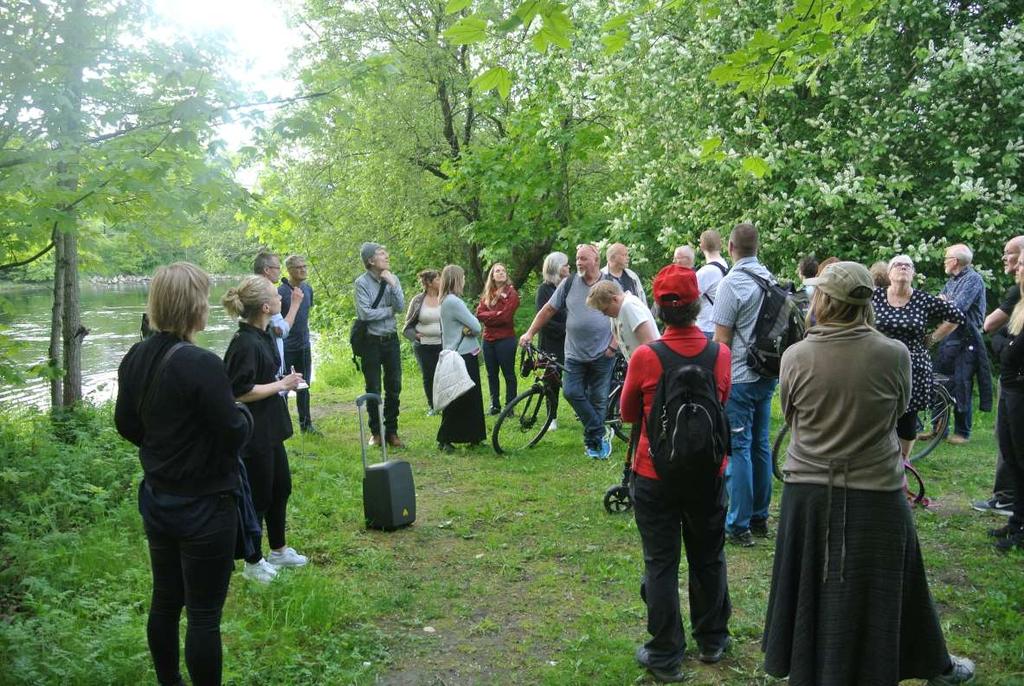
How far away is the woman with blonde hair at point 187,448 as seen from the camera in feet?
10.4

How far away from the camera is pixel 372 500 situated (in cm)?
627

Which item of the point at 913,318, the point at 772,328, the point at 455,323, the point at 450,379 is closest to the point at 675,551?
the point at 772,328

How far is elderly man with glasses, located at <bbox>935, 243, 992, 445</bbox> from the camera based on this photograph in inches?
330

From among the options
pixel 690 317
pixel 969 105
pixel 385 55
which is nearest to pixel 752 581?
pixel 690 317

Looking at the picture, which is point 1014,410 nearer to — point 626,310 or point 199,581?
point 626,310

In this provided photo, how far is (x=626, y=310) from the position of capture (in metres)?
5.52

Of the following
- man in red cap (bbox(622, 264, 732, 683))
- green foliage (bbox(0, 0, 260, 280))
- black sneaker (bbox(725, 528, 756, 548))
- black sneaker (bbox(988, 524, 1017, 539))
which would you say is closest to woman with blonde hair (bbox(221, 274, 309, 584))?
green foliage (bbox(0, 0, 260, 280))

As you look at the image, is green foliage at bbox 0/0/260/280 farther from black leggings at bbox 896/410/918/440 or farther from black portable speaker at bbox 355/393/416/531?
black leggings at bbox 896/410/918/440

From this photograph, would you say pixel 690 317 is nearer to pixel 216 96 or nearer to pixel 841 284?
pixel 841 284

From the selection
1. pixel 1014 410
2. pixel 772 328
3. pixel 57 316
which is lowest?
pixel 1014 410

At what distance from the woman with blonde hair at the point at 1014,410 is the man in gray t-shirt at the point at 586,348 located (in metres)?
3.39

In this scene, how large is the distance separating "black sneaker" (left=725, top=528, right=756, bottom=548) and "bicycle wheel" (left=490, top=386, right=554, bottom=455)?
11.0ft

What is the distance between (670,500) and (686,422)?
399 mm

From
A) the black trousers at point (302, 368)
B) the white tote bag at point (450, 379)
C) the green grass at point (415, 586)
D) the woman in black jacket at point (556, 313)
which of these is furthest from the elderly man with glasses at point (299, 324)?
the woman in black jacket at point (556, 313)
